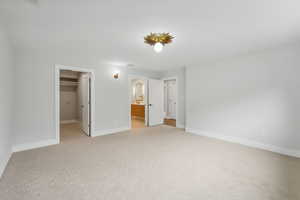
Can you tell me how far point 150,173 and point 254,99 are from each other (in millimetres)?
3104

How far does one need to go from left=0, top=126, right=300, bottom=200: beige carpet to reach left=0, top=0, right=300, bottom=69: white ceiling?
2325 millimetres

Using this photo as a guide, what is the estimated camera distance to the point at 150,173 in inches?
92.7

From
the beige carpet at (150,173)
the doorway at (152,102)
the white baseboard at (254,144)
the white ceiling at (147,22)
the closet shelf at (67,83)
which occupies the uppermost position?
the white ceiling at (147,22)

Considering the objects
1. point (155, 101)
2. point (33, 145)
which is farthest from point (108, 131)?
point (155, 101)

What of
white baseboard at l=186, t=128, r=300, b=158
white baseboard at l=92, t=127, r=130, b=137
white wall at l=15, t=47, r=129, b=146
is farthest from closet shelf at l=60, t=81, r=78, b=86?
white baseboard at l=186, t=128, r=300, b=158

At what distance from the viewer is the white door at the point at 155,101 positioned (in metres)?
6.23

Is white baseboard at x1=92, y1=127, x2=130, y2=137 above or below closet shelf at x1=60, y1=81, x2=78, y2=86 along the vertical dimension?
below

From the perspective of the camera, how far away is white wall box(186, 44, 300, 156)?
10.1ft

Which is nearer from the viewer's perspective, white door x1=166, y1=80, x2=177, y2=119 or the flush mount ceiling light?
the flush mount ceiling light

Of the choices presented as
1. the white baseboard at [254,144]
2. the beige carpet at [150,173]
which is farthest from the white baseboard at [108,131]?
the white baseboard at [254,144]

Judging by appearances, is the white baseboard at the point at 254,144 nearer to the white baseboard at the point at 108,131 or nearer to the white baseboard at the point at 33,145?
the white baseboard at the point at 108,131

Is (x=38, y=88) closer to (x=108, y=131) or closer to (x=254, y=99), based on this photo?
(x=108, y=131)

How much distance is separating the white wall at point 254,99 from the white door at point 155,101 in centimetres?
197

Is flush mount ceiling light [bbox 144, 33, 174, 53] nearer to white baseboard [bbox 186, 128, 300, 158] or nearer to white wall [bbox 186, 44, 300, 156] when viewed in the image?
white wall [bbox 186, 44, 300, 156]
